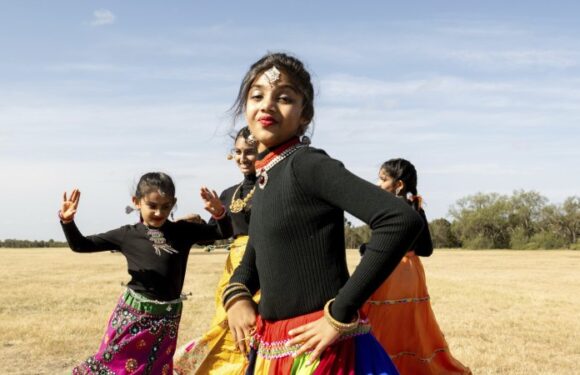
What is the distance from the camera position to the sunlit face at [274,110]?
2551 mm

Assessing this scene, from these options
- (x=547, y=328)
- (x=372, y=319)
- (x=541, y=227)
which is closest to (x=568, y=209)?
(x=541, y=227)

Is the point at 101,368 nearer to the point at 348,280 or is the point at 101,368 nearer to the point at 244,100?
the point at 244,100

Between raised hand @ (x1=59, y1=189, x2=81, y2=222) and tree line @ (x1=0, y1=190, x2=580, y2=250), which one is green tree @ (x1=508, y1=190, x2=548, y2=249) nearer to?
tree line @ (x1=0, y1=190, x2=580, y2=250)

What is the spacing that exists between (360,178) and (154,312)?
357 cm

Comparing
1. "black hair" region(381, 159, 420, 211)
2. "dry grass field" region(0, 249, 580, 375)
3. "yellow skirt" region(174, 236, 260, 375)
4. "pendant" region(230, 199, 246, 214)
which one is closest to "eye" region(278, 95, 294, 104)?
"yellow skirt" region(174, 236, 260, 375)

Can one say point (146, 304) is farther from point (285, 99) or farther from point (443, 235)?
point (443, 235)

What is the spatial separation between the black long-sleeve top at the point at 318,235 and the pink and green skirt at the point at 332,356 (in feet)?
0.18

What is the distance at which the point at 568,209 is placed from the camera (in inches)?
3270

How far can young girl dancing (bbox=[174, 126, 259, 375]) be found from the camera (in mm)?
5355

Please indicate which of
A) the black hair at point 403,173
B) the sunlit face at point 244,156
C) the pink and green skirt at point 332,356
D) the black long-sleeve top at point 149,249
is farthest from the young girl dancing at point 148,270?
the pink and green skirt at point 332,356

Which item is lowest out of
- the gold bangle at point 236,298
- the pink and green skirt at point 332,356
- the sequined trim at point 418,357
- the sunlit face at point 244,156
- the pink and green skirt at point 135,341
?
the sequined trim at point 418,357

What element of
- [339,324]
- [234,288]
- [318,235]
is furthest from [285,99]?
[339,324]

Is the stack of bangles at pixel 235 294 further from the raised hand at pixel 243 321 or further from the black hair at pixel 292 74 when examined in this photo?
the black hair at pixel 292 74

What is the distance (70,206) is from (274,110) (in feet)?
10.5
